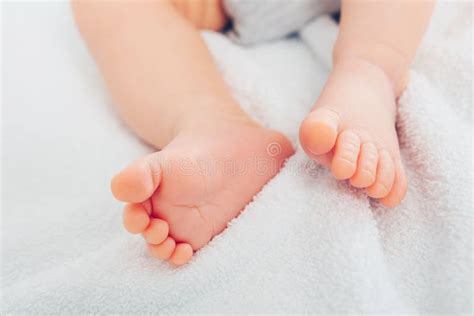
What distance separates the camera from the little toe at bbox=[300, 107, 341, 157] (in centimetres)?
55

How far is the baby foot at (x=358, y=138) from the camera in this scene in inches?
21.9

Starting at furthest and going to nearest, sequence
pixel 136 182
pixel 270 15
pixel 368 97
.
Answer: pixel 270 15, pixel 368 97, pixel 136 182

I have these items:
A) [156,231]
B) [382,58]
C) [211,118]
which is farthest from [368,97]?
[156,231]

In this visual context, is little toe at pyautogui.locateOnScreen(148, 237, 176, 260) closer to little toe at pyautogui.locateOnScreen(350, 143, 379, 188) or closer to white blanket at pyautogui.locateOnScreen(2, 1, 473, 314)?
white blanket at pyautogui.locateOnScreen(2, 1, 473, 314)

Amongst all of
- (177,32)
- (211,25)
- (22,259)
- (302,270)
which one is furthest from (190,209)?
(211,25)

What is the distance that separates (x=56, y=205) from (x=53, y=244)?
0.08m

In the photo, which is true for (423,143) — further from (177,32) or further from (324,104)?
(177,32)

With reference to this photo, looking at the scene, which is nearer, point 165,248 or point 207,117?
point 165,248

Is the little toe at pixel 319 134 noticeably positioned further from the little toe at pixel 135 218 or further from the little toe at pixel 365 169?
the little toe at pixel 135 218

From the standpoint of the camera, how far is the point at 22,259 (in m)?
0.68

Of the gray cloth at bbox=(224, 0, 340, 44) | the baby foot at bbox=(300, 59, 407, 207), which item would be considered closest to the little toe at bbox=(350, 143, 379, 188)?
the baby foot at bbox=(300, 59, 407, 207)

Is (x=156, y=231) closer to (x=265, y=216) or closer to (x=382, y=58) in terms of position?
(x=265, y=216)

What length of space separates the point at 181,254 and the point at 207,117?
0.64 ft

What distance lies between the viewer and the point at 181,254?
1.94ft
